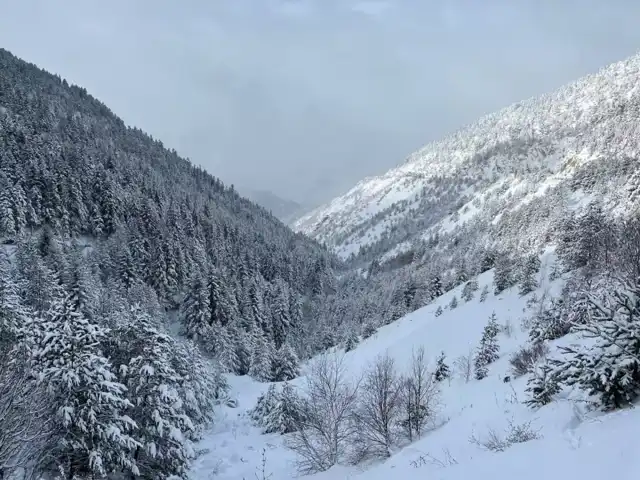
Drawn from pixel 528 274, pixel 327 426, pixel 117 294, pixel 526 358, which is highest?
pixel 117 294

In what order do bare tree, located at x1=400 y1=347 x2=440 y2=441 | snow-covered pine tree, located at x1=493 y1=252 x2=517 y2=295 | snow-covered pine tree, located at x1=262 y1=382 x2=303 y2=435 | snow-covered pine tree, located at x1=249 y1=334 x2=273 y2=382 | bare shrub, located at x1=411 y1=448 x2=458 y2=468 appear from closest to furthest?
1. bare shrub, located at x1=411 y1=448 x2=458 y2=468
2. bare tree, located at x1=400 y1=347 x2=440 y2=441
3. snow-covered pine tree, located at x1=262 y1=382 x2=303 y2=435
4. snow-covered pine tree, located at x1=493 y1=252 x2=517 y2=295
5. snow-covered pine tree, located at x1=249 y1=334 x2=273 y2=382

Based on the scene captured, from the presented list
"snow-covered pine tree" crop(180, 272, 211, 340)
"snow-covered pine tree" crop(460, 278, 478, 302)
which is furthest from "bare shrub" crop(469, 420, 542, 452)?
"snow-covered pine tree" crop(180, 272, 211, 340)

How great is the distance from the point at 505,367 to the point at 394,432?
19.7 feet

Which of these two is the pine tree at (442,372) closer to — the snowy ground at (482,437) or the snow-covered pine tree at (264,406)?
the snowy ground at (482,437)

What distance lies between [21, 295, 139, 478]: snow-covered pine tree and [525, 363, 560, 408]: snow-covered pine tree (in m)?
13.8

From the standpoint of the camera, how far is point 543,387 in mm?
10977

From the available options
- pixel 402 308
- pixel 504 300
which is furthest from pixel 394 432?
pixel 402 308

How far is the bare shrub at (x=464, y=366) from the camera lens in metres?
20.7

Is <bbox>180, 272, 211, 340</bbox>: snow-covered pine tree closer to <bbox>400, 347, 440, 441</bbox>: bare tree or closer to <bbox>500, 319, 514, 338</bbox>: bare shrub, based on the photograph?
<bbox>500, 319, 514, 338</bbox>: bare shrub

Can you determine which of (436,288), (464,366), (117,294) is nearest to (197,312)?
(117,294)

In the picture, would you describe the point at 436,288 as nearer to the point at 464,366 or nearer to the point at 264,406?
the point at 264,406

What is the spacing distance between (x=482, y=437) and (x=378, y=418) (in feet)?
20.4

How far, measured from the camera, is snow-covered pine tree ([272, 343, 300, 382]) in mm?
45628

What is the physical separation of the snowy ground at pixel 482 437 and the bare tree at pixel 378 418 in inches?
60.7
